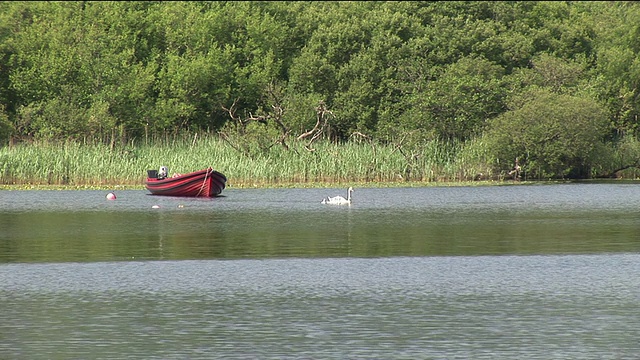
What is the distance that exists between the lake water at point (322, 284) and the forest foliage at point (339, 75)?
26033mm

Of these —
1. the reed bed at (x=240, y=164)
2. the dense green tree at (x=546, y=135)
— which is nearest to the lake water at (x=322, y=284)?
the reed bed at (x=240, y=164)

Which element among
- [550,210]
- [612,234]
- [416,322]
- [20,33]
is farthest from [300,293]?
[20,33]

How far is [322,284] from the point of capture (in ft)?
74.2

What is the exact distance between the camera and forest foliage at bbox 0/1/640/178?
221ft

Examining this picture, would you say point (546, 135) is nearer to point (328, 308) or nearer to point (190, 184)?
point (190, 184)

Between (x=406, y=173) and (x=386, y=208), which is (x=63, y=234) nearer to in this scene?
(x=386, y=208)

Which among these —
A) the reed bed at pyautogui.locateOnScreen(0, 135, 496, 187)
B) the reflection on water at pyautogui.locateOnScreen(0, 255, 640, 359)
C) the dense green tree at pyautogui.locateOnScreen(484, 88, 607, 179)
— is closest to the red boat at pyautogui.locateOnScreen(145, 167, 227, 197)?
the reed bed at pyautogui.locateOnScreen(0, 135, 496, 187)

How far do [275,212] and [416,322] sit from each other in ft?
78.3

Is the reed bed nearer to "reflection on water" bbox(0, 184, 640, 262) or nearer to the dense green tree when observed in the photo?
the dense green tree

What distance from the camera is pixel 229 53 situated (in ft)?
267

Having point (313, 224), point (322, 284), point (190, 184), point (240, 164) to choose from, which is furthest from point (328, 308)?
point (240, 164)

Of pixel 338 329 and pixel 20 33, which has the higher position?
pixel 20 33

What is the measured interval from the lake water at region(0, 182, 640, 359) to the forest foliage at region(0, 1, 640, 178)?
1025 inches

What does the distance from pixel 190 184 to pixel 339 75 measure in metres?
28.8
